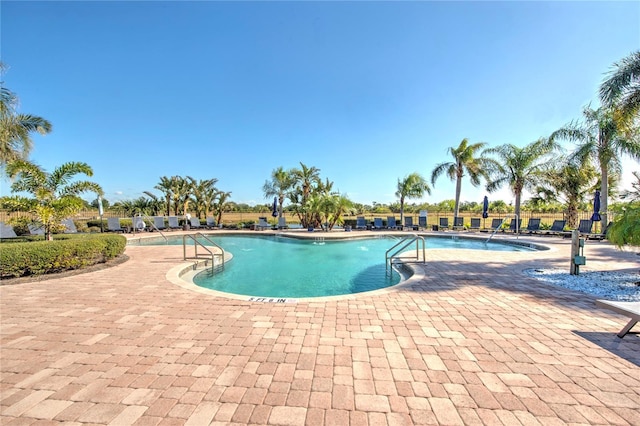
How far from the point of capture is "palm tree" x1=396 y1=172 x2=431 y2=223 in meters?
21.4

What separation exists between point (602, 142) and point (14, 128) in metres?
28.7

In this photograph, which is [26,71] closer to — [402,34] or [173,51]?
[173,51]

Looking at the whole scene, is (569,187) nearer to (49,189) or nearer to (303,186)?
(303,186)

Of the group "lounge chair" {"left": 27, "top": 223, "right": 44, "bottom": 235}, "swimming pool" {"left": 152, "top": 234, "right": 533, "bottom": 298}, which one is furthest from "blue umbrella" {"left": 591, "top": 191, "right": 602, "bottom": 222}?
"lounge chair" {"left": 27, "top": 223, "right": 44, "bottom": 235}

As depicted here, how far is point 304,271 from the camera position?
8.33m

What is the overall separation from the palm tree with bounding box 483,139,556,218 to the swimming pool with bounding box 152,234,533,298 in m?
7.48

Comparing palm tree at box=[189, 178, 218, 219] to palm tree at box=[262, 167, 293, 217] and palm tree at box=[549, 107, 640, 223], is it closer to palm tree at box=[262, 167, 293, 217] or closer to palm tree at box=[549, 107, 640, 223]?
palm tree at box=[262, 167, 293, 217]

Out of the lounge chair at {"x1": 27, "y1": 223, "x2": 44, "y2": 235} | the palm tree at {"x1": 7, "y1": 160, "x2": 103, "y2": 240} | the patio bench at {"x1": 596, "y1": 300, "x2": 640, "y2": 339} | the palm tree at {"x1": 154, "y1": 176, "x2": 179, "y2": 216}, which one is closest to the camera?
the patio bench at {"x1": 596, "y1": 300, "x2": 640, "y2": 339}

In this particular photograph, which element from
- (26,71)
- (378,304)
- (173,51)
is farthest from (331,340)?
(26,71)

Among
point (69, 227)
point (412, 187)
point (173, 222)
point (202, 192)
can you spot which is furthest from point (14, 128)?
point (412, 187)

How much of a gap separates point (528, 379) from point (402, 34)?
11.5 meters

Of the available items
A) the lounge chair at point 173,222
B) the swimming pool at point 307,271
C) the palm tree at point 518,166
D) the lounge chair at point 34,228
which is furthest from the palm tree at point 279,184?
the palm tree at point 518,166

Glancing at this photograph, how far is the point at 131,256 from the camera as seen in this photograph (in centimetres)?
877

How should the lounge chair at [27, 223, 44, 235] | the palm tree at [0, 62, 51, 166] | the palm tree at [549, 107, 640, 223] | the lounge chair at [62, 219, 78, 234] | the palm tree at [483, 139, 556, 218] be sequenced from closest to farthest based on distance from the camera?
1. the lounge chair at [27, 223, 44, 235]
2. the palm tree at [0, 62, 51, 166]
3. the palm tree at [549, 107, 640, 223]
4. the lounge chair at [62, 219, 78, 234]
5. the palm tree at [483, 139, 556, 218]
